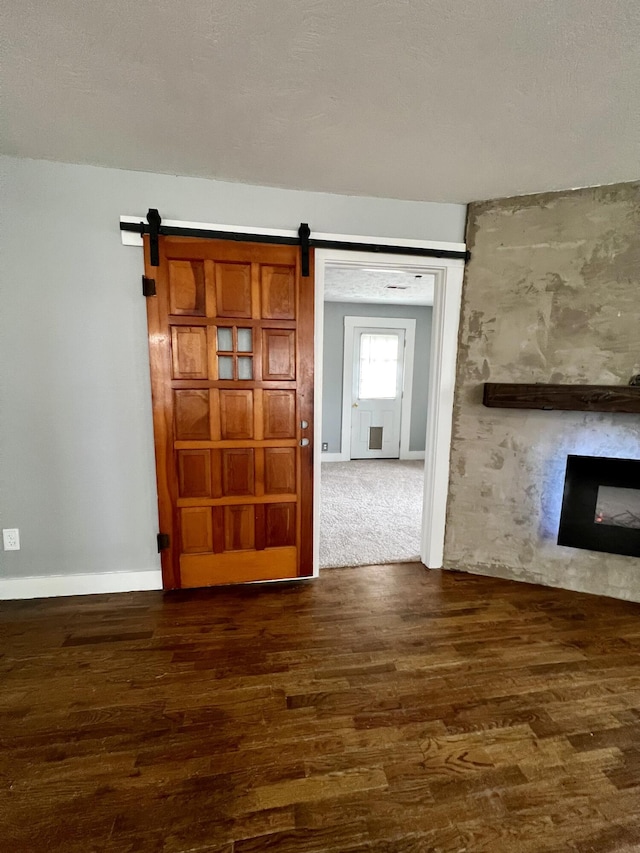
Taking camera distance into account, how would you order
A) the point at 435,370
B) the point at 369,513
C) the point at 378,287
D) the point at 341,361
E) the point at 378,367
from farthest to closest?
the point at 378,367, the point at 341,361, the point at 378,287, the point at 369,513, the point at 435,370

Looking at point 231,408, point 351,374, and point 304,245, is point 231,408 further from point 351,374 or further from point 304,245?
point 351,374

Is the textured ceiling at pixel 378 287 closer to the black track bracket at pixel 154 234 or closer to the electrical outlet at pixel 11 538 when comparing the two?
the black track bracket at pixel 154 234

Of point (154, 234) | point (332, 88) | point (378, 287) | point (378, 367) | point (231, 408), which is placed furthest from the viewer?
point (378, 367)

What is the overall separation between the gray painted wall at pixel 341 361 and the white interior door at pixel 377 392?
22 centimetres

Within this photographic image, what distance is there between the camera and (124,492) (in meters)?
2.32

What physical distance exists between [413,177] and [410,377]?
3959 millimetres

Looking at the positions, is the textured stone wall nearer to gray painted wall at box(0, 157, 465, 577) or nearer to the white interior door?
gray painted wall at box(0, 157, 465, 577)

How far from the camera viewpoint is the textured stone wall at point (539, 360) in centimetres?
222

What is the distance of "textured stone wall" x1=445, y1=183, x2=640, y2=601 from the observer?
222 cm

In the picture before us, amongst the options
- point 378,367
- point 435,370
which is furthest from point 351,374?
point 435,370

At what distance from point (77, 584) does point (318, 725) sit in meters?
1.74

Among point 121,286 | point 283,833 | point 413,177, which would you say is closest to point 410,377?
point 413,177

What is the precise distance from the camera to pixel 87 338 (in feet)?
7.13

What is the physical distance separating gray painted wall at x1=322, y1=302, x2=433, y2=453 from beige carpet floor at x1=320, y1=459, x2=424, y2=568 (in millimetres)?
619
